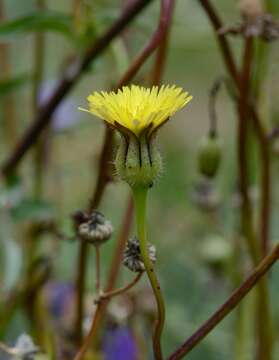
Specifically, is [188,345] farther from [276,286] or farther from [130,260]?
[276,286]

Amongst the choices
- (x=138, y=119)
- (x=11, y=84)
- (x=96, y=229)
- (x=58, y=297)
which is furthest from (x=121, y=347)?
(x=138, y=119)

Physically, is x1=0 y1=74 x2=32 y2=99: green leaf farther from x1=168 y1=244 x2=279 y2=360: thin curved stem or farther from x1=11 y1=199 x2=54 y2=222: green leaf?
x1=168 y1=244 x2=279 y2=360: thin curved stem

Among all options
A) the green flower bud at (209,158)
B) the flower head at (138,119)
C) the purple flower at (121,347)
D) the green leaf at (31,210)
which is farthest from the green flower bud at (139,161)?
the purple flower at (121,347)

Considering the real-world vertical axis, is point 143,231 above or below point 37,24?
below

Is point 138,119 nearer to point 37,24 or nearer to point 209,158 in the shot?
point 209,158

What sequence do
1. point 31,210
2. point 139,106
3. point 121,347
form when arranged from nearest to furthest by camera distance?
point 139,106
point 31,210
point 121,347

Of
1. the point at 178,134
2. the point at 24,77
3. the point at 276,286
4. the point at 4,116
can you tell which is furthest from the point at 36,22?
the point at 178,134
